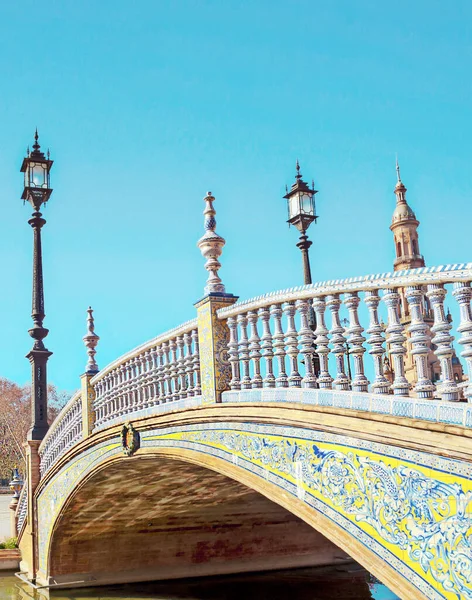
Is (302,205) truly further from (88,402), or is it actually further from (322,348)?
(322,348)

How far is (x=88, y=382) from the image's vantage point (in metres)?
12.4

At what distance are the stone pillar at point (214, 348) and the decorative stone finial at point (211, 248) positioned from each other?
7.4 inches

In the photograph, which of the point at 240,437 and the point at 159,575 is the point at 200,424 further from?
the point at 159,575

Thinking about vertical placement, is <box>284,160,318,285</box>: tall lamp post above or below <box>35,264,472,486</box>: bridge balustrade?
above

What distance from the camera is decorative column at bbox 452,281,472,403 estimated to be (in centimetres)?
447

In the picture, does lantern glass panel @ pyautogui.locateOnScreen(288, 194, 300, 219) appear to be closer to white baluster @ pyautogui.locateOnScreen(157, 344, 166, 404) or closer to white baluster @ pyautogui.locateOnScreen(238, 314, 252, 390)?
white baluster @ pyautogui.locateOnScreen(157, 344, 166, 404)

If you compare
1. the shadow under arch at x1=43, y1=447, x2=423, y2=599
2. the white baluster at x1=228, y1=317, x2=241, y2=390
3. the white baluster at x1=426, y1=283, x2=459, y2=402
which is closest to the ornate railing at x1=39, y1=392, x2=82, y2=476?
the shadow under arch at x1=43, y1=447, x2=423, y2=599

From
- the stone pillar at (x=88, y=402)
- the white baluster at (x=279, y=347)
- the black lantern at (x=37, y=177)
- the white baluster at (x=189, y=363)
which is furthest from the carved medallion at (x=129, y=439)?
the black lantern at (x=37, y=177)

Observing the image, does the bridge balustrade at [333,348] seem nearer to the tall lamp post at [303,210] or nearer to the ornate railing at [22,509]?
the tall lamp post at [303,210]

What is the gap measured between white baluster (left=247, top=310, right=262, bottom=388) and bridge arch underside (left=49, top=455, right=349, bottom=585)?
5.69 meters

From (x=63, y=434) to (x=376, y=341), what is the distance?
10144 mm

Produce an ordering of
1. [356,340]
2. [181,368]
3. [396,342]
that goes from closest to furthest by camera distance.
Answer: [396,342] < [356,340] < [181,368]

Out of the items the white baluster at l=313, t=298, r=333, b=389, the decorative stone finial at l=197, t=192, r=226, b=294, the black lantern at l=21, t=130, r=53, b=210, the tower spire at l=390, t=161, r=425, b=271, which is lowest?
the white baluster at l=313, t=298, r=333, b=389

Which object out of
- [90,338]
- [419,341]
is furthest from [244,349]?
[90,338]
